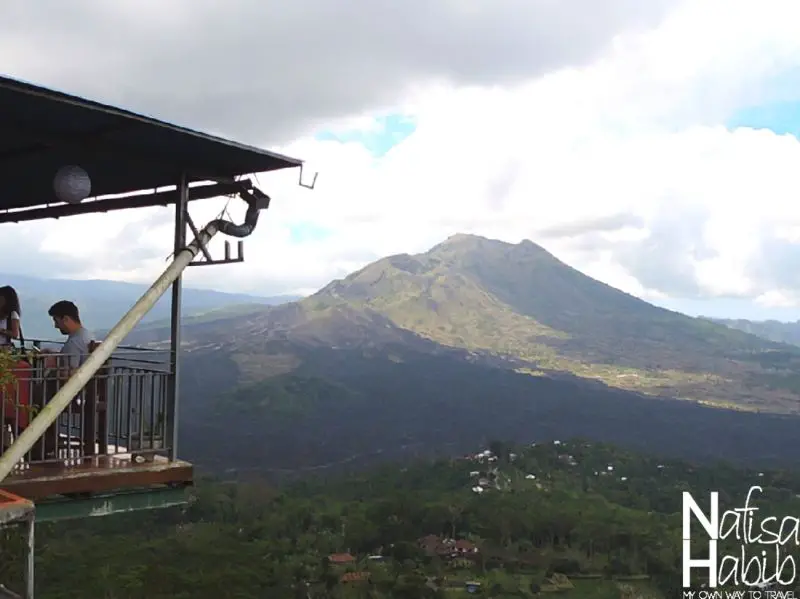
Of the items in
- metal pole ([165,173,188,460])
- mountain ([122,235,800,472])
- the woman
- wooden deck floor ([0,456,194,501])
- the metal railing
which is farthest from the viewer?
mountain ([122,235,800,472])

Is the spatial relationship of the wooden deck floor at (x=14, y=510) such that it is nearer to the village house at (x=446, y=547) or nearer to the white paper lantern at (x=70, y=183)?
the white paper lantern at (x=70, y=183)

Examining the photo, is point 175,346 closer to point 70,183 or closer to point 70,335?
point 70,335

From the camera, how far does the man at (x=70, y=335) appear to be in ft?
16.0

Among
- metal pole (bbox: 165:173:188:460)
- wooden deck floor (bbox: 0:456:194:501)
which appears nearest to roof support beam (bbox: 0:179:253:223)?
metal pole (bbox: 165:173:188:460)

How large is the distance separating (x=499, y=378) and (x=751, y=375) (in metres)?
55.1

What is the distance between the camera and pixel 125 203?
6.28 meters

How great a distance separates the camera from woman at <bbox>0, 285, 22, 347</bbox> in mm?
5242

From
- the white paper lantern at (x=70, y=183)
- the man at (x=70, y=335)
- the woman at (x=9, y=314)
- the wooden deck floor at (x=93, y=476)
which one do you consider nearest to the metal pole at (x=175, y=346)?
the wooden deck floor at (x=93, y=476)

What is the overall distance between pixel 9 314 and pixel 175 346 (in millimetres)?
1152

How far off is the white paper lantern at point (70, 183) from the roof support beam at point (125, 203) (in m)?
0.62

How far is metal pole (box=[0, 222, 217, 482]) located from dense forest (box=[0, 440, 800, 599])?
27379mm

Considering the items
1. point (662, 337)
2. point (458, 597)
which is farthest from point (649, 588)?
point (662, 337)

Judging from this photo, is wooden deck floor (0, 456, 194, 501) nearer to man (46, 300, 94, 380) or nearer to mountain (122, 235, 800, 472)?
man (46, 300, 94, 380)

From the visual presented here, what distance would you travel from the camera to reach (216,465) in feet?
286
